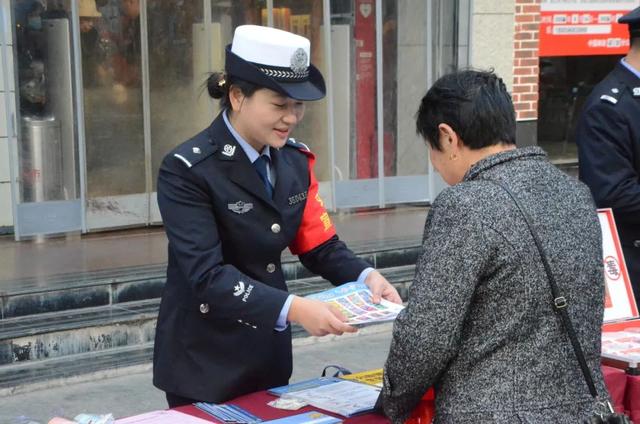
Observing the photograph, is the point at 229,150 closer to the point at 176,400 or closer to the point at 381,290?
the point at 381,290

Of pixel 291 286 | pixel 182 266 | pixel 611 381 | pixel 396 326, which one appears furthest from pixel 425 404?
pixel 291 286

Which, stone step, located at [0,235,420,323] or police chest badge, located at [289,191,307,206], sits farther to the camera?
stone step, located at [0,235,420,323]

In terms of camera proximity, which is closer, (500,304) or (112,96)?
(500,304)

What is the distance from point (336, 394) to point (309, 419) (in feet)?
0.91

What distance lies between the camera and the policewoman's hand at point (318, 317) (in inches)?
110

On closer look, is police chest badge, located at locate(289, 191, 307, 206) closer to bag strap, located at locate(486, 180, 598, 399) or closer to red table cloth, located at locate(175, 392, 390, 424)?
red table cloth, located at locate(175, 392, 390, 424)

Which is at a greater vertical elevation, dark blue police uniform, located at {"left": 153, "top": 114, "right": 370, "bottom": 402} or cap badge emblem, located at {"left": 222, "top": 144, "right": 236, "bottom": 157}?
cap badge emblem, located at {"left": 222, "top": 144, "right": 236, "bottom": 157}

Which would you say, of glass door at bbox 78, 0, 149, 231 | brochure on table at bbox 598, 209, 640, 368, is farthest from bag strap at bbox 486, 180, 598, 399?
glass door at bbox 78, 0, 149, 231

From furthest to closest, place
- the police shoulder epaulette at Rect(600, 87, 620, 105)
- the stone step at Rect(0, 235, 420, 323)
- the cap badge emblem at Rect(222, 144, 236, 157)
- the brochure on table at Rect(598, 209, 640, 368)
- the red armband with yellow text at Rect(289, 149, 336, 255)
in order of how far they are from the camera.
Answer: the stone step at Rect(0, 235, 420, 323), the police shoulder epaulette at Rect(600, 87, 620, 105), the brochure on table at Rect(598, 209, 640, 368), the red armband with yellow text at Rect(289, 149, 336, 255), the cap badge emblem at Rect(222, 144, 236, 157)

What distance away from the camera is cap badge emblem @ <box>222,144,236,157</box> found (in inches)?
119

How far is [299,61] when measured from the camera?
2967 millimetres

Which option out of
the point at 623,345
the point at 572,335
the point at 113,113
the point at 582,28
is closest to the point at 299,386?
the point at 572,335

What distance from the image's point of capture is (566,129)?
14.6 m

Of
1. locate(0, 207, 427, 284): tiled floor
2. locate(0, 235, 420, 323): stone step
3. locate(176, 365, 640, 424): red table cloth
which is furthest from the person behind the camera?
locate(0, 207, 427, 284): tiled floor
